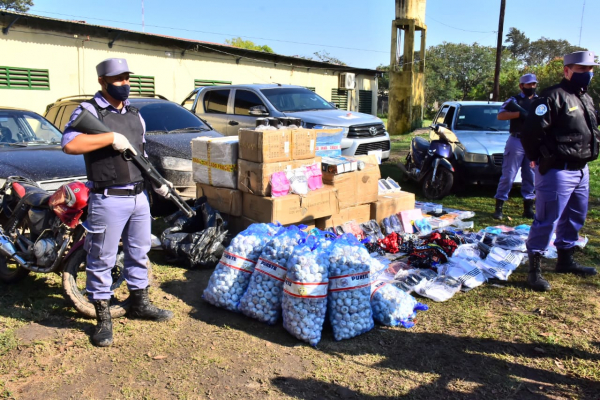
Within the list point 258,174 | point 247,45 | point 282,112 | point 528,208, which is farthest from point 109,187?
point 247,45

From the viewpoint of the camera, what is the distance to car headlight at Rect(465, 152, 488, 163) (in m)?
7.98

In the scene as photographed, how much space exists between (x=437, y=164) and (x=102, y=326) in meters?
6.06

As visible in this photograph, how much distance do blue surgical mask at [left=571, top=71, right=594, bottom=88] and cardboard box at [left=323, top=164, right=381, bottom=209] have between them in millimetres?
2449

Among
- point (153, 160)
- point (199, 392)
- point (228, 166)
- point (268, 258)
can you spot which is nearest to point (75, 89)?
point (153, 160)

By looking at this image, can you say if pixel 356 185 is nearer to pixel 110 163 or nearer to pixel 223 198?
pixel 223 198

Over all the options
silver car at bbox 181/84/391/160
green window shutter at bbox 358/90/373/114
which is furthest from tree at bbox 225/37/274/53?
silver car at bbox 181/84/391/160

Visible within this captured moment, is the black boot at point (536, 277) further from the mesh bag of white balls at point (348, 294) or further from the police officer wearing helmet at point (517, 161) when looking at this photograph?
the police officer wearing helmet at point (517, 161)

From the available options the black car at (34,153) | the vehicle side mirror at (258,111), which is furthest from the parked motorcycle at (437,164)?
the black car at (34,153)

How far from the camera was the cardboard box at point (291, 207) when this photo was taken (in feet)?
17.1

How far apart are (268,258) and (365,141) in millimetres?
6130

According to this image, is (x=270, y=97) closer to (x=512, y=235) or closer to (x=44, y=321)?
(x=512, y=235)

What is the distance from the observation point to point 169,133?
7.32 meters

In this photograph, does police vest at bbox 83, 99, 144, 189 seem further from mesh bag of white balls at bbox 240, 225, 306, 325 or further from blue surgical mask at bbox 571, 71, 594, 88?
blue surgical mask at bbox 571, 71, 594, 88

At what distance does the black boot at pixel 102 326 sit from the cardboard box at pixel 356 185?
121 inches
